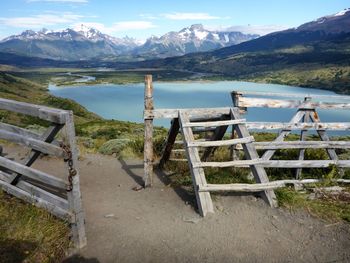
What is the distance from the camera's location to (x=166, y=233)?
7.08 metres

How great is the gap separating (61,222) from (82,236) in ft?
1.58

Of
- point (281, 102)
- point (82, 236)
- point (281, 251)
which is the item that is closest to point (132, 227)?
point (82, 236)

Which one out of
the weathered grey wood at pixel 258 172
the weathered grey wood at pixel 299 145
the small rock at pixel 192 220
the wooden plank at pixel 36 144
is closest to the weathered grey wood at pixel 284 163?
the weathered grey wood at pixel 258 172

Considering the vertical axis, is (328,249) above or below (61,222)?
below

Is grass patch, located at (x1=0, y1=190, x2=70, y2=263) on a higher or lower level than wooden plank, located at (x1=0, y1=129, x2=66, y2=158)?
lower

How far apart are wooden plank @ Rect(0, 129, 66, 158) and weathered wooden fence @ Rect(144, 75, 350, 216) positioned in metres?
3.32

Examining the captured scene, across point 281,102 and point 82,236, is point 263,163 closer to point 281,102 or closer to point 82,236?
point 281,102

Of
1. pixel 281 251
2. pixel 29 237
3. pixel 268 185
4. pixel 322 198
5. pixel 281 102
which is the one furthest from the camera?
pixel 281 102

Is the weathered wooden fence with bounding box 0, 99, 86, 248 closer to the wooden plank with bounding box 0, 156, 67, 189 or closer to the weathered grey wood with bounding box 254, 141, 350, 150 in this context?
the wooden plank with bounding box 0, 156, 67, 189

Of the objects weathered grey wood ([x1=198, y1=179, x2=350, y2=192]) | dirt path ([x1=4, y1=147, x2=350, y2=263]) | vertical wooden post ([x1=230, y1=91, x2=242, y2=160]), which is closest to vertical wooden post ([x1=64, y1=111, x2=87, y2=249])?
dirt path ([x1=4, y1=147, x2=350, y2=263])

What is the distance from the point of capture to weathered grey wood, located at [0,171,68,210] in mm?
6246

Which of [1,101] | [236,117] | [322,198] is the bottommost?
[322,198]

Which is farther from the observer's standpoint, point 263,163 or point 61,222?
point 263,163

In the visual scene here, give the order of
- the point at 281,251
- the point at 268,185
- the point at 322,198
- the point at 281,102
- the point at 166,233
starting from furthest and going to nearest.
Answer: the point at 281,102 → the point at 322,198 → the point at 268,185 → the point at 166,233 → the point at 281,251
